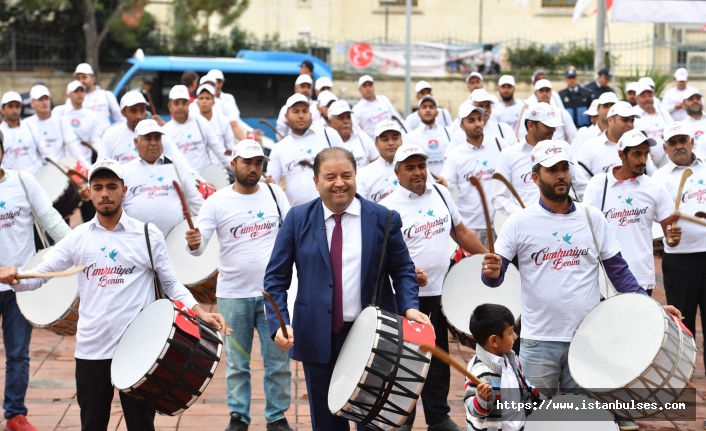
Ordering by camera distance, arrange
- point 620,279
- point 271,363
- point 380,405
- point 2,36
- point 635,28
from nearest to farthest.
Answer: point 380,405, point 620,279, point 271,363, point 2,36, point 635,28

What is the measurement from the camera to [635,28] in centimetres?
3369

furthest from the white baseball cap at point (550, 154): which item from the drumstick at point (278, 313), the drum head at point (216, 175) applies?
the drum head at point (216, 175)

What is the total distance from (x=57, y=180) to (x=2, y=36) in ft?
59.5

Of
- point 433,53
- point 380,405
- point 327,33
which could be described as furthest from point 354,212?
point 327,33

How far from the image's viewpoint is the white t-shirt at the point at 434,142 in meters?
11.8

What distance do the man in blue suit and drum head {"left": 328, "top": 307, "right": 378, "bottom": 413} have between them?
0.50ft

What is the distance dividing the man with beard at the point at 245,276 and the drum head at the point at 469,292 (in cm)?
117

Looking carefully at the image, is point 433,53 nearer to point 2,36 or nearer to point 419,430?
point 2,36

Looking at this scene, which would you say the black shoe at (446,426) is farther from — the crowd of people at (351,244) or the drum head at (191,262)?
the drum head at (191,262)

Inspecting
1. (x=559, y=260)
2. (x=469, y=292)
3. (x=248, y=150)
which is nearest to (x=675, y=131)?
(x=469, y=292)

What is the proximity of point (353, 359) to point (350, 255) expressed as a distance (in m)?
0.60

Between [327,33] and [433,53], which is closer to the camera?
[433,53]

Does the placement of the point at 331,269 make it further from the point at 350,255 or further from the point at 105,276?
the point at 105,276

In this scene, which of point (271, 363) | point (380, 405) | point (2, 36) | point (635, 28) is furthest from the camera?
point (635, 28)
